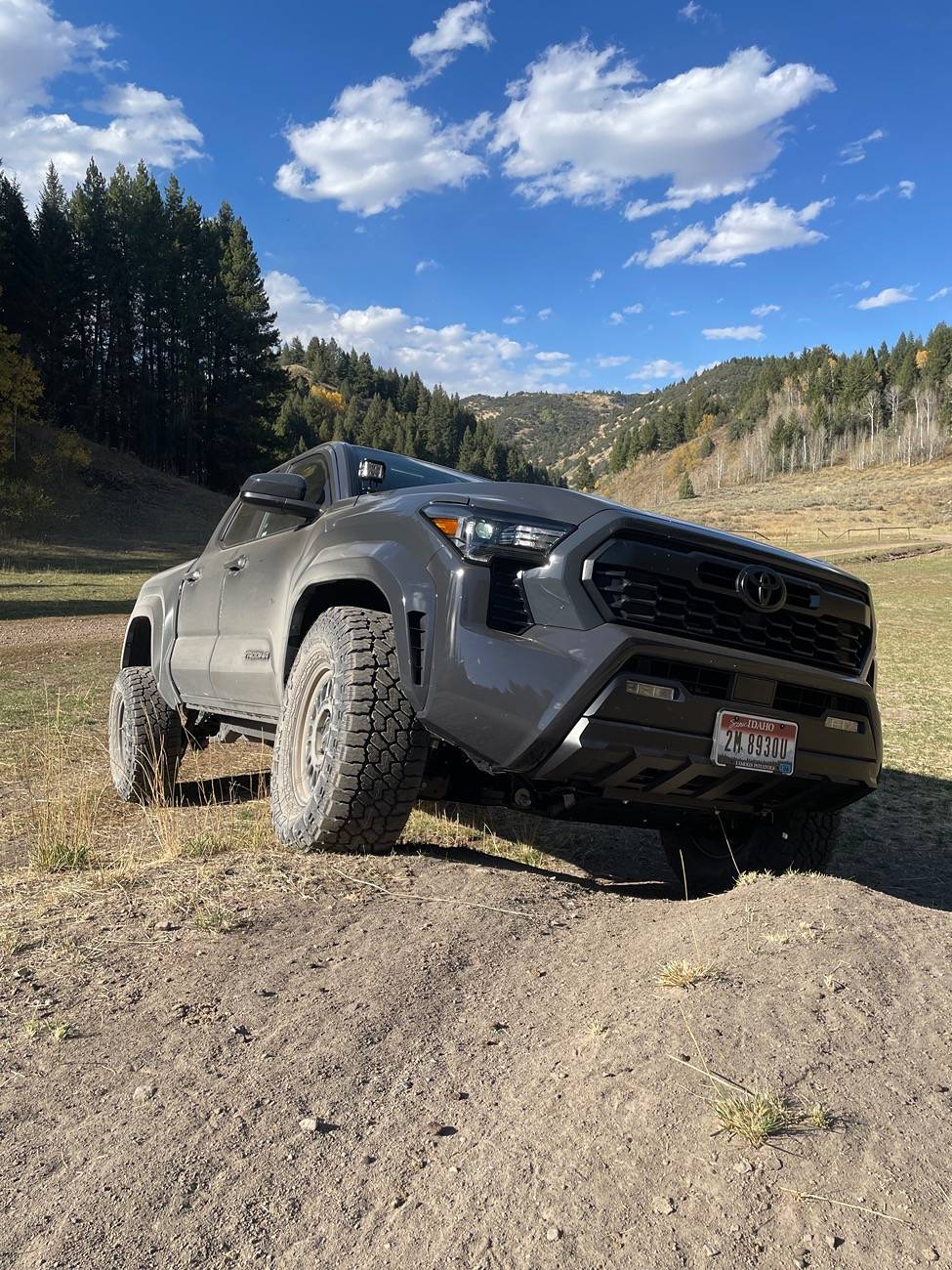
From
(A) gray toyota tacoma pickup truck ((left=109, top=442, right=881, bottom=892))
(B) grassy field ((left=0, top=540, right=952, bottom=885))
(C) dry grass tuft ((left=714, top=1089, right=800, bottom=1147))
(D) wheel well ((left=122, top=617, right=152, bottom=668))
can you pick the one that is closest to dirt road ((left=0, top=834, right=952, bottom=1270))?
(C) dry grass tuft ((left=714, top=1089, right=800, bottom=1147))

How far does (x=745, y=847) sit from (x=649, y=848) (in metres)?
0.99

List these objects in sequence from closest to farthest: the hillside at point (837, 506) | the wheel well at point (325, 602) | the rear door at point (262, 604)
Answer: the wheel well at point (325, 602) → the rear door at point (262, 604) → the hillside at point (837, 506)

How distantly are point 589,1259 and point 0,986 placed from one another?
1.71 m

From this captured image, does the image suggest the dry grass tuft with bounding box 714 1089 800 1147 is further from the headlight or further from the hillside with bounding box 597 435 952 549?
the hillside with bounding box 597 435 952 549

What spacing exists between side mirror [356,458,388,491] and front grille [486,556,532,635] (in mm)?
1521

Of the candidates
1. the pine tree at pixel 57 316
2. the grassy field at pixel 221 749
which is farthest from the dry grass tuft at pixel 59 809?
the pine tree at pixel 57 316

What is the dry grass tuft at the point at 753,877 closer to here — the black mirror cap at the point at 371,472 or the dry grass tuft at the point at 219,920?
the dry grass tuft at the point at 219,920

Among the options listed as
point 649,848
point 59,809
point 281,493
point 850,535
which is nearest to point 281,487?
point 281,493

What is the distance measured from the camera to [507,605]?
275 centimetres

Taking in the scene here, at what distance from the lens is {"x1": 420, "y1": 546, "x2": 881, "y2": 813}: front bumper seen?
2.61 meters

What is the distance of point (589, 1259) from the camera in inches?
55.4

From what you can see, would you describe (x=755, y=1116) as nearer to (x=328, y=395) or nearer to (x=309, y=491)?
(x=309, y=491)

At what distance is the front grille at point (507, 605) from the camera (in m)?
2.74

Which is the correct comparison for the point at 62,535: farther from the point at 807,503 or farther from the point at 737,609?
the point at 807,503
